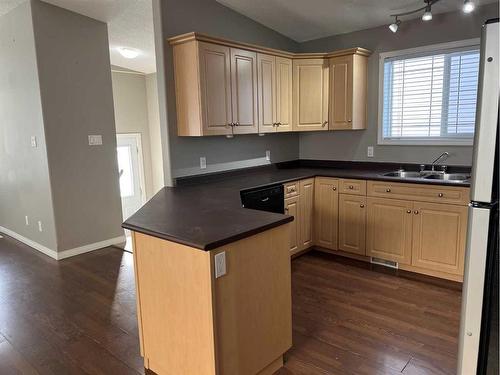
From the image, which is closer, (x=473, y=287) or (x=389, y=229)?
(x=473, y=287)

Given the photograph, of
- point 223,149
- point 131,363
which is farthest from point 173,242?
point 223,149

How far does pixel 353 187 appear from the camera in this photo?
145 inches

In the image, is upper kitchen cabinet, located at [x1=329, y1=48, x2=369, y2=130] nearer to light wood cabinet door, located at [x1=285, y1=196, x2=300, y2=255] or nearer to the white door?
light wood cabinet door, located at [x1=285, y1=196, x2=300, y2=255]

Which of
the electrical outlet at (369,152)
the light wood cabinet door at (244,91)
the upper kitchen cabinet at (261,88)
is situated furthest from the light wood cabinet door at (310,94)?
the light wood cabinet door at (244,91)

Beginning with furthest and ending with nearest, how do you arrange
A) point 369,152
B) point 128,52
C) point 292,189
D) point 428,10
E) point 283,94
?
point 128,52 → point 369,152 → point 283,94 → point 292,189 → point 428,10

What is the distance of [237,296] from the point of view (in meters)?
1.81

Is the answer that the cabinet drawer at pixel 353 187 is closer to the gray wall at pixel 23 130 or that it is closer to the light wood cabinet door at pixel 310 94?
the light wood cabinet door at pixel 310 94

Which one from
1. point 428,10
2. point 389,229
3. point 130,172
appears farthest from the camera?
point 130,172

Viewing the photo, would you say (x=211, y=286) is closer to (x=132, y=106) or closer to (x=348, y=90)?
(x=348, y=90)

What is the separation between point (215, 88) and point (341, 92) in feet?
4.82

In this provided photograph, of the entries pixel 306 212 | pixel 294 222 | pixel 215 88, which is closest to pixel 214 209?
pixel 215 88

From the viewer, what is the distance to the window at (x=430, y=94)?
353 cm

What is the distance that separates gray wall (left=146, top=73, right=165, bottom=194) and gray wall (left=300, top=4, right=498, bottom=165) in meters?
3.21

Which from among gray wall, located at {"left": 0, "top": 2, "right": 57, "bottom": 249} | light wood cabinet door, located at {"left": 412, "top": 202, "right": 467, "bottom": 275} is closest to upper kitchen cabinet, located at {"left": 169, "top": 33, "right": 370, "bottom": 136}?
light wood cabinet door, located at {"left": 412, "top": 202, "right": 467, "bottom": 275}
